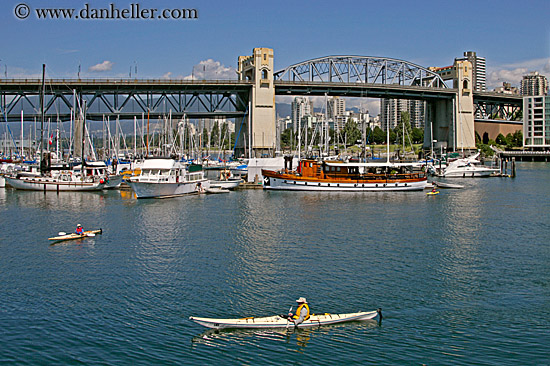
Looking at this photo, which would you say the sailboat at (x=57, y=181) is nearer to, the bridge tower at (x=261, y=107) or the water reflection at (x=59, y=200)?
the water reflection at (x=59, y=200)

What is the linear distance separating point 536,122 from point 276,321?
189825 millimetres

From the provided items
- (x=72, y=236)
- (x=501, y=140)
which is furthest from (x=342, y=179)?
(x=501, y=140)

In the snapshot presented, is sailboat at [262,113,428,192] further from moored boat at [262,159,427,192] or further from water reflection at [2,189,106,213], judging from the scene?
water reflection at [2,189,106,213]

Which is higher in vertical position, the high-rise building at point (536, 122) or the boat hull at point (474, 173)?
the high-rise building at point (536, 122)

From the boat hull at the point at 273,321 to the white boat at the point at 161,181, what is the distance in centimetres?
4200

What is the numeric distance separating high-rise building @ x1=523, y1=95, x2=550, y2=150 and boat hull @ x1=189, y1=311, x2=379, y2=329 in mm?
183368

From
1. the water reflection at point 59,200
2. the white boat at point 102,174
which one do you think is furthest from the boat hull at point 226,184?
the water reflection at point 59,200

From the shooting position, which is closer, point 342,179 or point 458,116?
point 342,179

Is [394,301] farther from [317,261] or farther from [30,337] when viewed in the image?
[30,337]

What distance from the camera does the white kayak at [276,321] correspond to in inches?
811

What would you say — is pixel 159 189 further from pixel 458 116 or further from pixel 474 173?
pixel 458 116

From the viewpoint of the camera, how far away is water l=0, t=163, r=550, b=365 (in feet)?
63.1

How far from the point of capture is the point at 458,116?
155 m

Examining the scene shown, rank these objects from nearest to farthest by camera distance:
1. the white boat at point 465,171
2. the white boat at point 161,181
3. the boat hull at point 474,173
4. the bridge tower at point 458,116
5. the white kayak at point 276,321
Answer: the white kayak at point 276,321, the white boat at point 161,181, the boat hull at point 474,173, the white boat at point 465,171, the bridge tower at point 458,116
